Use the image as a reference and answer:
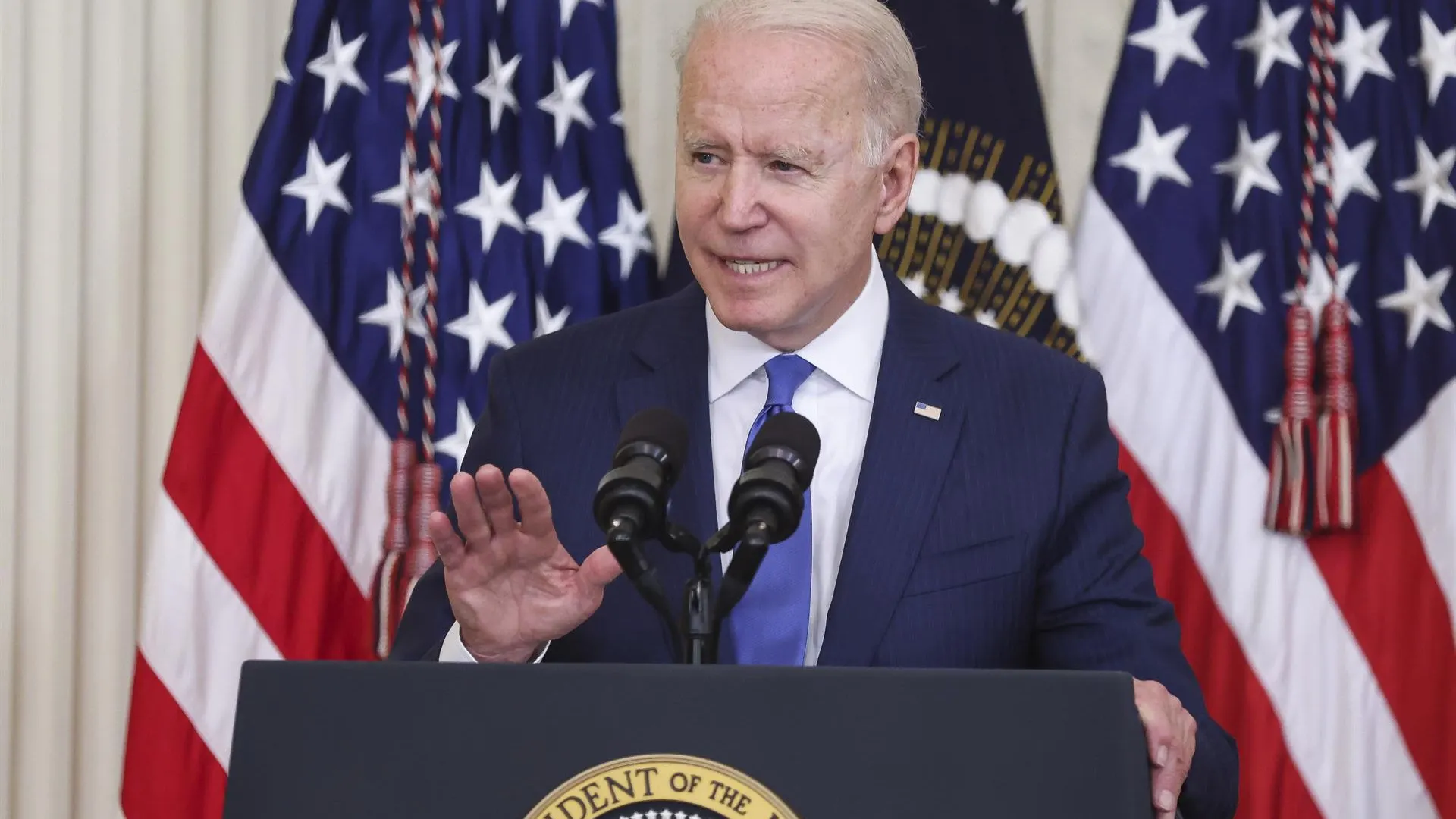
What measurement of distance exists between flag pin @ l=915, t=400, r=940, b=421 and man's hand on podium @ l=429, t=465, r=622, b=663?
580 mm

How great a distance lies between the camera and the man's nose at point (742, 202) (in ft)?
6.22

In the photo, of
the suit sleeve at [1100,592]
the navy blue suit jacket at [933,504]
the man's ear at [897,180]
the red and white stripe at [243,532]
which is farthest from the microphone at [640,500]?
the red and white stripe at [243,532]

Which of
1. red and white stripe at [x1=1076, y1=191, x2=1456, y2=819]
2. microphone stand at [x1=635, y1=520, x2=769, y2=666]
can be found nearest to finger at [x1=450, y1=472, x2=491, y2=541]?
microphone stand at [x1=635, y1=520, x2=769, y2=666]

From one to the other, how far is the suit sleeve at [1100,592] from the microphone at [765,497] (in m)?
0.71

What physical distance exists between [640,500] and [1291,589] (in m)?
2.09

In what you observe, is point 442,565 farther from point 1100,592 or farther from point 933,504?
point 1100,592

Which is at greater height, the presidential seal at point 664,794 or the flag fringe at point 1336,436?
the flag fringe at point 1336,436

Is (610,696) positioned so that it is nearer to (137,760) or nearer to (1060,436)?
(1060,436)

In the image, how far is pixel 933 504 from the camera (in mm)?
1922

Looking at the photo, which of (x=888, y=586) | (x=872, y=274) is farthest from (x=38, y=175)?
(x=888, y=586)

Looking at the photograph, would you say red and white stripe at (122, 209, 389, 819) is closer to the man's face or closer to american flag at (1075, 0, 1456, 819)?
the man's face

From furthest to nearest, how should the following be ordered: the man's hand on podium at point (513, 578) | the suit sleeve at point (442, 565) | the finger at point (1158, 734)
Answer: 1. the suit sleeve at point (442, 565)
2. the man's hand on podium at point (513, 578)
3. the finger at point (1158, 734)

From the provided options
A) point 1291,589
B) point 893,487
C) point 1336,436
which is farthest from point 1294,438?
point 893,487

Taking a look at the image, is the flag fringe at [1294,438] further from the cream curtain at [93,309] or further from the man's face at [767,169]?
the man's face at [767,169]
